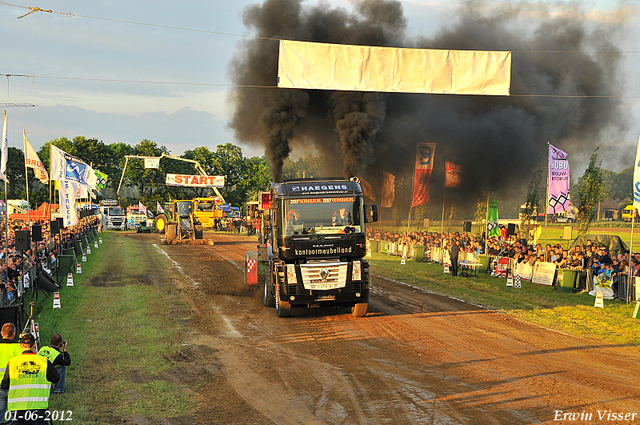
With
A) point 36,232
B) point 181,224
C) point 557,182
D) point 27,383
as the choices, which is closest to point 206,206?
point 181,224

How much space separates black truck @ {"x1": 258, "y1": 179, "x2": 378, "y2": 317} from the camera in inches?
475

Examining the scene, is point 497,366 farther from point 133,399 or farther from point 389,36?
point 389,36

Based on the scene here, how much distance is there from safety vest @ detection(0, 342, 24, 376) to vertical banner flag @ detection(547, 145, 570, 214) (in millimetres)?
19029

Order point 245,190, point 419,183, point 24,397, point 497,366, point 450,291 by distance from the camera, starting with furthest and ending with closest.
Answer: point 245,190
point 419,183
point 450,291
point 497,366
point 24,397

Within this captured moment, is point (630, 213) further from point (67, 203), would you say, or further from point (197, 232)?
point (67, 203)

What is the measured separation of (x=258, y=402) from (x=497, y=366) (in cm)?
449

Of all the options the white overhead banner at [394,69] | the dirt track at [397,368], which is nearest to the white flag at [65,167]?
the dirt track at [397,368]

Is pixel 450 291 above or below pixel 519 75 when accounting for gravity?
below

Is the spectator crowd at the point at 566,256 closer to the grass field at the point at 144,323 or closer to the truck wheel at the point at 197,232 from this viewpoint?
the grass field at the point at 144,323

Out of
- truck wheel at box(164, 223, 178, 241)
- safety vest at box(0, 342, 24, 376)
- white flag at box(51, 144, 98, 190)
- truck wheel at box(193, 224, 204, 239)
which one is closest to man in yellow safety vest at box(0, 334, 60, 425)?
safety vest at box(0, 342, 24, 376)

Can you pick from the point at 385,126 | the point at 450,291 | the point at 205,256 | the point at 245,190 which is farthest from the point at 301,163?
the point at 450,291

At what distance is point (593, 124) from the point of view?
1640 inches

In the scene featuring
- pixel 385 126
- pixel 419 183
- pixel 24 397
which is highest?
pixel 385 126

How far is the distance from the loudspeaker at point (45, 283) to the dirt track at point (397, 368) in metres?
5.13
